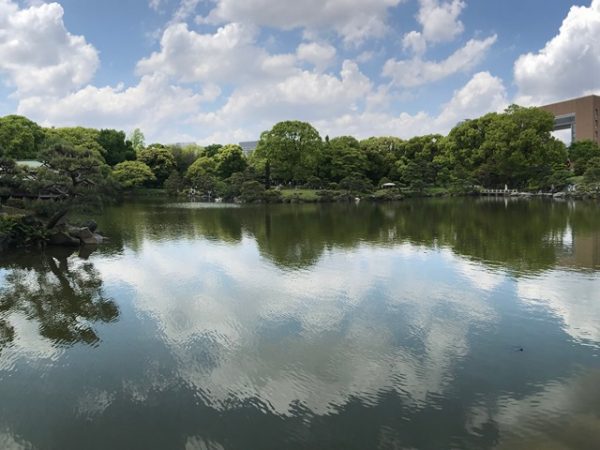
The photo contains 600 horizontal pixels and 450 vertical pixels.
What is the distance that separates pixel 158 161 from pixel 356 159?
2730 cm

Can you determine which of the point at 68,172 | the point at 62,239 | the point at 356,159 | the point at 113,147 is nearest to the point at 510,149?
the point at 356,159

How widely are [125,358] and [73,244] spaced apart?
1275 cm

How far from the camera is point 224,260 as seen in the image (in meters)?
14.9

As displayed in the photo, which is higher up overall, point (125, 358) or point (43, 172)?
point (43, 172)

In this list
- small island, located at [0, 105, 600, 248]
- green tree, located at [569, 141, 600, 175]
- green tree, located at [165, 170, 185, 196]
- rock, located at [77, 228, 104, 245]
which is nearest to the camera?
rock, located at [77, 228, 104, 245]

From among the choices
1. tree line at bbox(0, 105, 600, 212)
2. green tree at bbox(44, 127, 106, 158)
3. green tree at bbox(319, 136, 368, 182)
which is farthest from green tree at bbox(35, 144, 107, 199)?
green tree at bbox(44, 127, 106, 158)

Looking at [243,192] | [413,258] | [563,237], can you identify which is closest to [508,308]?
[413,258]

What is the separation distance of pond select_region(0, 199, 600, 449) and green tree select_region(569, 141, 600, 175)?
47620mm

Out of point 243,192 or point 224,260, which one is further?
point 243,192

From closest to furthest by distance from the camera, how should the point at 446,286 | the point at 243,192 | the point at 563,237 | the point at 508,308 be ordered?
the point at 508,308
the point at 446,286
the point at 563,237
the point at 243,192

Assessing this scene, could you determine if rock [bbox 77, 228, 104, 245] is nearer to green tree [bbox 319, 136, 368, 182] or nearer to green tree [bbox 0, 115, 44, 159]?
green tree [bbox 0, 115, 44, 159]

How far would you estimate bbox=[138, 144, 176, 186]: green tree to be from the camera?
61.2m

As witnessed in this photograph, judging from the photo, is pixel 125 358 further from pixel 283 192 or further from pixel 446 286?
pixel 283 192

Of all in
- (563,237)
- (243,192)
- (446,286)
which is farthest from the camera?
(243,192)
